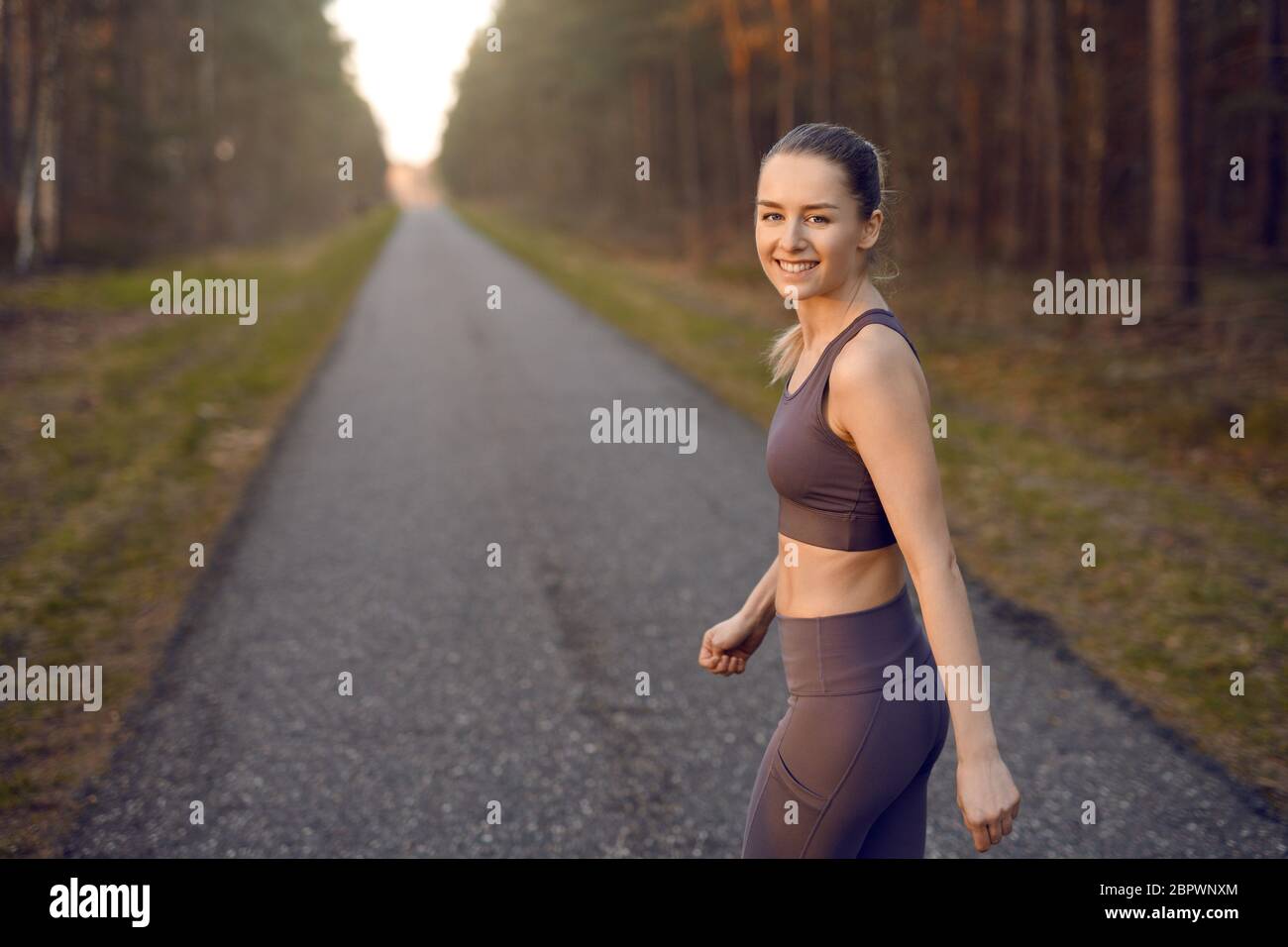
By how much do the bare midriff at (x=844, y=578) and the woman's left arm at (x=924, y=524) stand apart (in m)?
0.17

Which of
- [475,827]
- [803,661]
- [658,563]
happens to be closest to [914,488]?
[803,661]

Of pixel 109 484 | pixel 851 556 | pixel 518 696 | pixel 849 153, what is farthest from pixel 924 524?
pixel 109 484

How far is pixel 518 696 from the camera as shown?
14.8 feet

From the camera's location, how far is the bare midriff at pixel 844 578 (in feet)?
6.29

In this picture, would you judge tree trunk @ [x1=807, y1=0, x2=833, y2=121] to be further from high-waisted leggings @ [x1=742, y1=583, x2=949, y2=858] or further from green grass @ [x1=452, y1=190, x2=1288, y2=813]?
high-waisted leggings @ [x1=742, y1=583, x2=949, y2=858]

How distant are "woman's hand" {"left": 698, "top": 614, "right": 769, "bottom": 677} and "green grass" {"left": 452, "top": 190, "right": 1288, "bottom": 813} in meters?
0.96

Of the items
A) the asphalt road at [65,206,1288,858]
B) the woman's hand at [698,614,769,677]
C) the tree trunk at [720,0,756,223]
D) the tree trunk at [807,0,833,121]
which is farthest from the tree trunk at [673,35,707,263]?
the woman's hand at [698,614,769,677]

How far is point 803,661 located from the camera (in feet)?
6.47

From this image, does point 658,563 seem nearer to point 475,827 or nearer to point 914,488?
point 475,827

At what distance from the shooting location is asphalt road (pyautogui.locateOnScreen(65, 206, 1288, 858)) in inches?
137

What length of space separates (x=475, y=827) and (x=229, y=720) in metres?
1.55

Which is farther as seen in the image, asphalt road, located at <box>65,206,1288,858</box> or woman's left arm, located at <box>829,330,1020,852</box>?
asphalt road, located at <box>65,206,1288,858</box>

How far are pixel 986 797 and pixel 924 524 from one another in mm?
523
